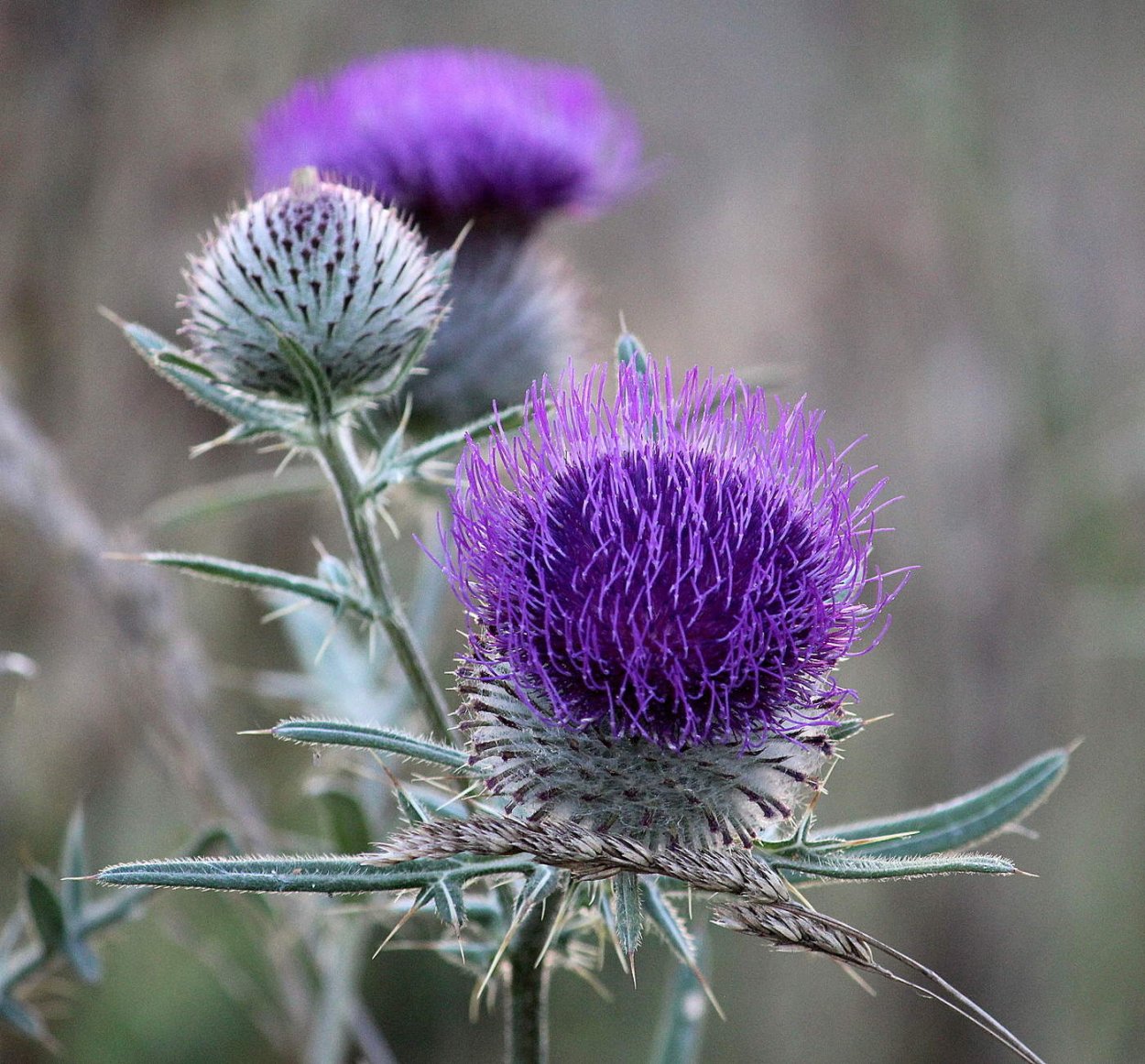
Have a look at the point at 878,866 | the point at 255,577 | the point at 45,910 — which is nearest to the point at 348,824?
the point at 45,910

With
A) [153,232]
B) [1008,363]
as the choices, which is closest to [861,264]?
[1008,363]

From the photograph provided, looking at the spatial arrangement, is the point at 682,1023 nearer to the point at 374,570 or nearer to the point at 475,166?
the point at 374,570

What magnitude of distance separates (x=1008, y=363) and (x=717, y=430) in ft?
12.9

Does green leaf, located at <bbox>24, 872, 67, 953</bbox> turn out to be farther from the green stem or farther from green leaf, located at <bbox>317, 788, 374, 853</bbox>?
the green stem

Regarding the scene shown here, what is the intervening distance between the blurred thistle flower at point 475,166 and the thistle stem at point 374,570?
4.02 ft

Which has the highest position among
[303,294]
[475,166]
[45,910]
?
[475,166]

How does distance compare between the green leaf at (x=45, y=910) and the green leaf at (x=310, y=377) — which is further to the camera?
the green leaf at (x=45, y=910)

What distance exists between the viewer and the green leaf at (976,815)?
211 cm

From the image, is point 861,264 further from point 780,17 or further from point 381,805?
point 780,17

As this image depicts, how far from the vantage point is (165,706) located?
9.16ft

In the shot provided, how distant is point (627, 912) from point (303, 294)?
4.22 feet

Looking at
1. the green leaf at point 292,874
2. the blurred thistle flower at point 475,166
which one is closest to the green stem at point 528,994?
the green leaf at point 292,874

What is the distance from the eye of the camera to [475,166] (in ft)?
11.5

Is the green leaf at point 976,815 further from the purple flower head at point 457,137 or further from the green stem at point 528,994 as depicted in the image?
the purple flower head at point 457,137
